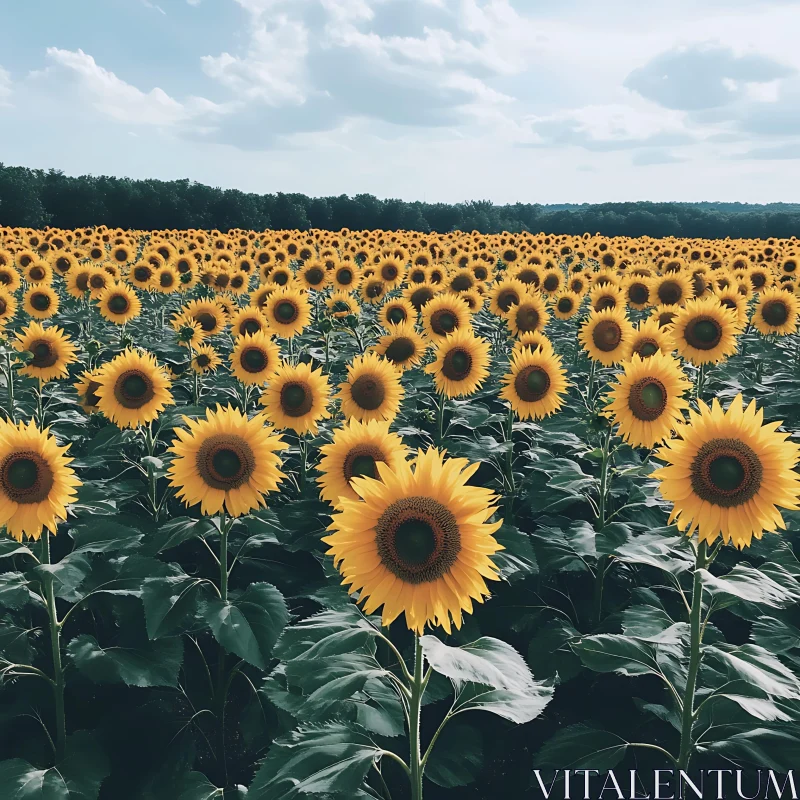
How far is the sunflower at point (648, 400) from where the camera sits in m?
4.70

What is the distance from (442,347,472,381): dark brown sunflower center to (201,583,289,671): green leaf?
3.26 metres

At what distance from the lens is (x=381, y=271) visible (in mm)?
12273

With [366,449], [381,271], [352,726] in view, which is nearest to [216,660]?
[366,449]

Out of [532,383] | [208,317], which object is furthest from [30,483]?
[208,317]

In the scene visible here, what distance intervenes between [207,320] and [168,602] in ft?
20.4

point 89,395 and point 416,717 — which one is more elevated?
point 89,395

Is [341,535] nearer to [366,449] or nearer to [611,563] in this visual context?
[366,449]

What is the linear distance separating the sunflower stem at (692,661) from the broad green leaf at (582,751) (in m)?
0.25

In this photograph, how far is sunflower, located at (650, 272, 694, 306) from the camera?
9.58m

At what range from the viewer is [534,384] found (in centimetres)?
602

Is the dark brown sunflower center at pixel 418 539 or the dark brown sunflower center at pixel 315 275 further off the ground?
the dark brown sunflower center at pixel 315 275

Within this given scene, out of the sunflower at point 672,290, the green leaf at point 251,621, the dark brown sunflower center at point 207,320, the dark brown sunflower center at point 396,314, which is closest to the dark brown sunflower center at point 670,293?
the sunflower at point 672,290

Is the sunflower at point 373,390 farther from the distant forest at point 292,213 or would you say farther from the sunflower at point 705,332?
the distant forest at point 292,213

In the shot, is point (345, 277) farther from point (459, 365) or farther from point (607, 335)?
point (459, 365)
